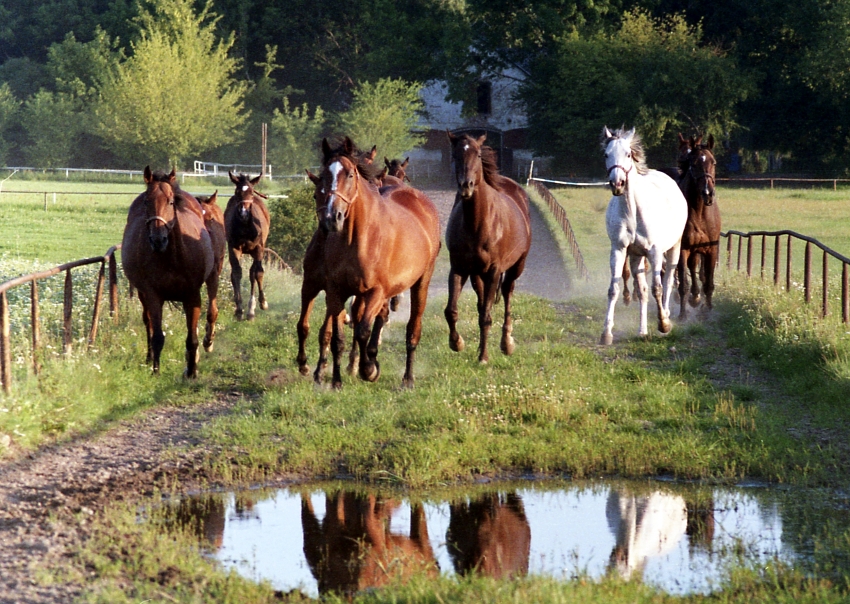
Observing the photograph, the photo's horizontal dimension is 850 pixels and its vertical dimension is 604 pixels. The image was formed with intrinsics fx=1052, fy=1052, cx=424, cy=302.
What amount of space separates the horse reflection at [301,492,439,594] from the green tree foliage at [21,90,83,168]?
216 feet

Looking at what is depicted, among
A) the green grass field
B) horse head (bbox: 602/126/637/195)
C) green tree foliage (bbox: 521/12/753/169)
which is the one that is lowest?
the green grass field

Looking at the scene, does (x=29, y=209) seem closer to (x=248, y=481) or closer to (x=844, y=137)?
(x=248, y=481)

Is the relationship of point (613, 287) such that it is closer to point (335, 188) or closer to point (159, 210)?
point (335, 188)

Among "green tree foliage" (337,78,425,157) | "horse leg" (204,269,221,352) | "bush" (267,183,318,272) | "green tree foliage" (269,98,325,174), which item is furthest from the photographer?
"green tree foliage" (269,98,325,174)

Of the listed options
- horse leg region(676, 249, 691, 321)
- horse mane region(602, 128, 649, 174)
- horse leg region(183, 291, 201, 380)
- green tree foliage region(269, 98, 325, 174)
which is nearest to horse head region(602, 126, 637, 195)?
horse mane region(602, 128, 649, 174)

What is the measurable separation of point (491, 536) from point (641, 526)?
0.91 metres

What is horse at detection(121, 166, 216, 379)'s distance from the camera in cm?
988

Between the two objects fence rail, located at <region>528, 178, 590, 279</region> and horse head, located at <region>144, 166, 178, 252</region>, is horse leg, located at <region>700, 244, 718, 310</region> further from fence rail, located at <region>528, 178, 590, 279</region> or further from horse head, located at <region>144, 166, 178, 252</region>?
horse head, located at <region>144, 166, 178, 252</region>

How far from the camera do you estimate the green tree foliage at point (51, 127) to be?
223 ft

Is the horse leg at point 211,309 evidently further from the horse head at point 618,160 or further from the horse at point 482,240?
the horse head at point 618,160

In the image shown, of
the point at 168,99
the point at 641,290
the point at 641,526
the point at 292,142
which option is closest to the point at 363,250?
the point at 641,526

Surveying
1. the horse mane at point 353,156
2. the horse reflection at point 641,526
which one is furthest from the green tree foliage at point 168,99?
the horse reflection at point 641,526

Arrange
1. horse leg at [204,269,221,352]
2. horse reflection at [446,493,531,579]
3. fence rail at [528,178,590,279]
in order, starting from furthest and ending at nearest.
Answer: fence rail at [528,178,590,279] < horse leg at [204,269,221,352] < horse reflection at [446,493,531,579]

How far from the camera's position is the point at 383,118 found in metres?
59.5
